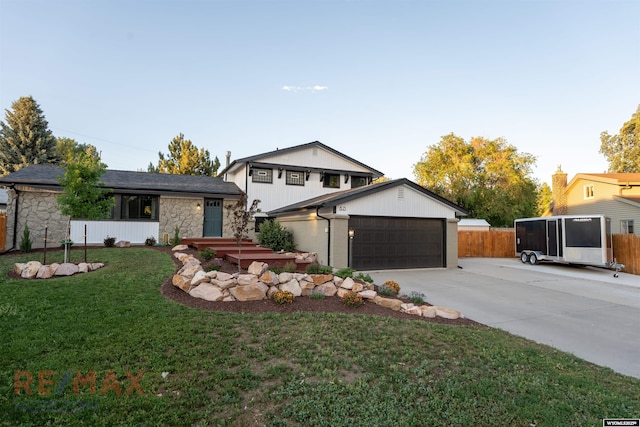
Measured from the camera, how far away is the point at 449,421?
271 centimetres

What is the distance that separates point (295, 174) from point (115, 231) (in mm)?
9594

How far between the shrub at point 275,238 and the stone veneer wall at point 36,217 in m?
8.91

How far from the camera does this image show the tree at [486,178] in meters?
27.4

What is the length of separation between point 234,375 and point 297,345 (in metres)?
1.05

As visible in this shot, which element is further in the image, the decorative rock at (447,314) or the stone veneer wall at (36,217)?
the stone veneer wall at (36,217)

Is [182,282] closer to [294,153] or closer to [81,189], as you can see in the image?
[81,189]

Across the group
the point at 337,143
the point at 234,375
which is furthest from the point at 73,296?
the point at 337,143

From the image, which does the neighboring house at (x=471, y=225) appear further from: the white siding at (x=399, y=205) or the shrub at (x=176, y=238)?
the shrub at (x=176, y=238)

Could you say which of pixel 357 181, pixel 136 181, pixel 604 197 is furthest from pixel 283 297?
pixel 604 197

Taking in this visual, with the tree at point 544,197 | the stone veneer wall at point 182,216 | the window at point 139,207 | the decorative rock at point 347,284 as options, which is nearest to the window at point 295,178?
the stone veneer wall at point 182,216

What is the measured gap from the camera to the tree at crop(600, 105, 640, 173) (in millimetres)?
28094

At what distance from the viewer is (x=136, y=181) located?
15766 mm

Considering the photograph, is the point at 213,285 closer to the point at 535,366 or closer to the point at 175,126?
the point at 535,366

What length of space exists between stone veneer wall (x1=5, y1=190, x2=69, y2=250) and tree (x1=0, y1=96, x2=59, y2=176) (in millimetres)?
15845
